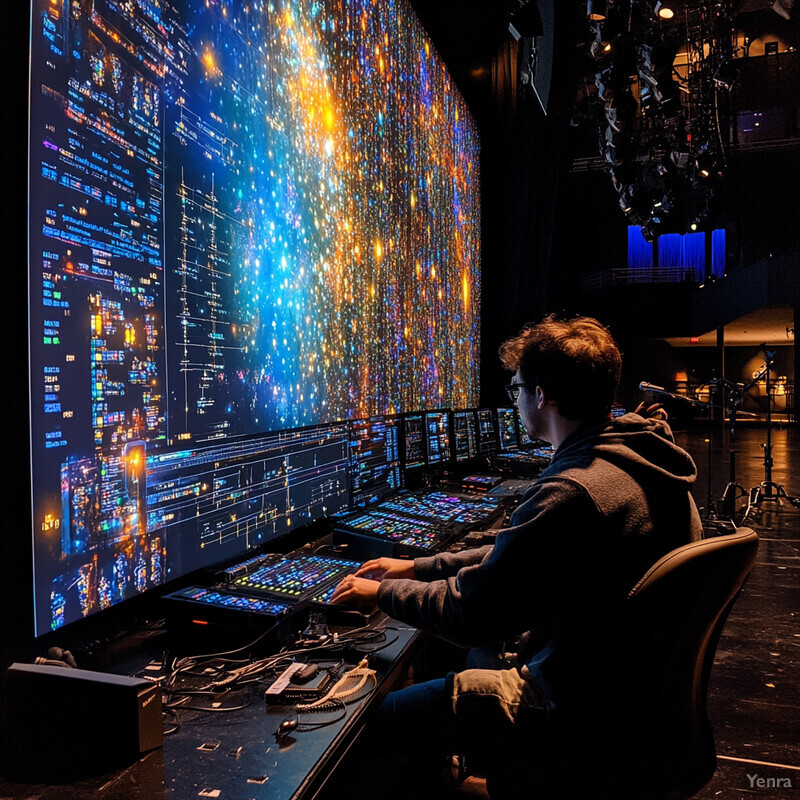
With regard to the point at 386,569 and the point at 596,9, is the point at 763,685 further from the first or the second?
the point at 596,9

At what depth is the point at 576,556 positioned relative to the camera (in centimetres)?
106

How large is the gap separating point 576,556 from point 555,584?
0.06 metres

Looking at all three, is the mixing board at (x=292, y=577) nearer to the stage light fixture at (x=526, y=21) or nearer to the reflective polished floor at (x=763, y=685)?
the reflective polished floor at (x=763, y=685)

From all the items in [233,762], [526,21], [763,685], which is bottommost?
[763,685]

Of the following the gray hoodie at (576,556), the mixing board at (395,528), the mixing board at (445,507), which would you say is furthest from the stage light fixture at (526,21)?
the gray hoodie at (576,556)

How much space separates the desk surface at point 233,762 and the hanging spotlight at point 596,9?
5602 mm

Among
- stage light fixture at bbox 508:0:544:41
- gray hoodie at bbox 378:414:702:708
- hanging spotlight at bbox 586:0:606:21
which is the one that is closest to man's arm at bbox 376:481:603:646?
gray hoodie at bbox 378:414:702:708

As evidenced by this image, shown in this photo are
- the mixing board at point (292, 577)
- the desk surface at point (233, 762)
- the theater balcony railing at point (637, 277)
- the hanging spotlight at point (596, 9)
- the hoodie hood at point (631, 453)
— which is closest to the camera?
the desk surface at point (233, 762)

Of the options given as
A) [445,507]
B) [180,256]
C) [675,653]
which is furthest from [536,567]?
[445,507]

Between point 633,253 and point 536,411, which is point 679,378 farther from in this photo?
point 536,411

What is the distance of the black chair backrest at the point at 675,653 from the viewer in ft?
3.25

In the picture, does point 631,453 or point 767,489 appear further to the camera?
point 767,489

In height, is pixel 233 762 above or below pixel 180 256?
below

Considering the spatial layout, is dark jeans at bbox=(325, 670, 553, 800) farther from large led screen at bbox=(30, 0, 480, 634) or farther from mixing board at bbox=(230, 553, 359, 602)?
large led screen at bbox=(30, 0, 480, 634)
